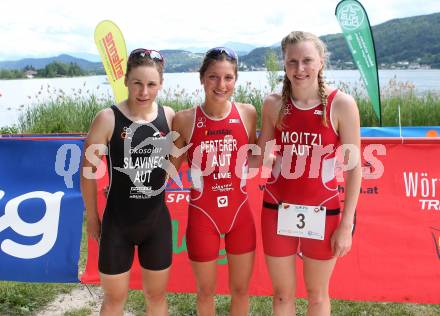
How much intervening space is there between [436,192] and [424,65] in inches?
1518

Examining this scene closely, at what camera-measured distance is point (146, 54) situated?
7.95 ft

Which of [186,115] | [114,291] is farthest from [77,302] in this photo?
[186,115]

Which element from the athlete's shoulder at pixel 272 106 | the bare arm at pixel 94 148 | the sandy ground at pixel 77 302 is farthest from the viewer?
the sandy ground at pixel 77 302

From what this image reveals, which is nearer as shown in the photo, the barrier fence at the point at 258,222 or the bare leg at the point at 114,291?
the bare leg at the point at 114,291

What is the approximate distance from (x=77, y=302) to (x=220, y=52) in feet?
8.13

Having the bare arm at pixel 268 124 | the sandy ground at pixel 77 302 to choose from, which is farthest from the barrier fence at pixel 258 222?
the bare arm at pixel 268 124

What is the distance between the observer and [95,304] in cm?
345

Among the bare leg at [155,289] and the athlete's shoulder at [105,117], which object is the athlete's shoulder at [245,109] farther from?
the bare leg at [155,289]

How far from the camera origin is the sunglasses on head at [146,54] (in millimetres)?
2418

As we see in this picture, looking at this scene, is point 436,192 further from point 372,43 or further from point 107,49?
point 107,49

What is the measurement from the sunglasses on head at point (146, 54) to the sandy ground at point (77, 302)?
6.83ft

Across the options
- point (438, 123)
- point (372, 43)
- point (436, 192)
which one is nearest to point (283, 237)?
point (436, 192)

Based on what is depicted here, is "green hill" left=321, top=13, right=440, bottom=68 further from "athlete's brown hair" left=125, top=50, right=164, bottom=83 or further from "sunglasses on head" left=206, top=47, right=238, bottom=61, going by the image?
"athlete's brown hair" left=125, top=50, right=164, bottom=83

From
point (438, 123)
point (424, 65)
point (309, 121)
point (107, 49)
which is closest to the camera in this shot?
point (309, 121)
